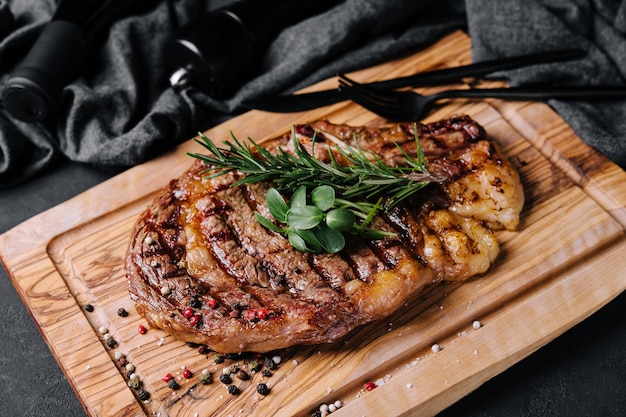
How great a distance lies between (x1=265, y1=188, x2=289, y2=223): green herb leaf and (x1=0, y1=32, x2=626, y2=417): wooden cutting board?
58cm

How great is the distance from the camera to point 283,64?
4.29m

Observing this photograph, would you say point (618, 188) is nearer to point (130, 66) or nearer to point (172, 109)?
point (172, 109)

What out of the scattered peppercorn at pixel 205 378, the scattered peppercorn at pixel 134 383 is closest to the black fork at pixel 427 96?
the scattered peppercorn at pixel 205 378

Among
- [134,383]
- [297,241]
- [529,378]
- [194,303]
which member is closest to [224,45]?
[297,241]

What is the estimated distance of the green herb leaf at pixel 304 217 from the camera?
3045 mm

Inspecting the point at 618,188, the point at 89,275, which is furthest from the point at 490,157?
the point at 89,275

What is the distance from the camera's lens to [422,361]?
3.09 metres

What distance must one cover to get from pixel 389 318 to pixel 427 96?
1380 millimetres

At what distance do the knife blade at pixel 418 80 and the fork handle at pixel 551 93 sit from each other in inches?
6.6

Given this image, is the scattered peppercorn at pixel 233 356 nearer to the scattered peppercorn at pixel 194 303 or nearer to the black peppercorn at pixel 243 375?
the black peppercorn at pixel 243 375

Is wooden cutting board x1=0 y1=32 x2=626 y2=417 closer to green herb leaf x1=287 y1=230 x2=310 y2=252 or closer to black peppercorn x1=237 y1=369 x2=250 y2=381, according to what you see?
black peppercorn x1=237 y1=369 x2=250 y2=381

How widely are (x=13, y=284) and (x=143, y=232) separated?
2.55 feet

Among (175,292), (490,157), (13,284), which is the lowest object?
(13,284)

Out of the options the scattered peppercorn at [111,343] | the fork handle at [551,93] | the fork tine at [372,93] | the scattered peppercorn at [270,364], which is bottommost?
the scattered peppercorn at [111,343]
